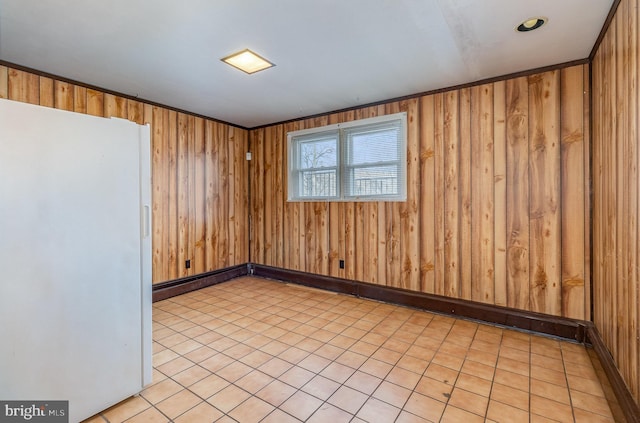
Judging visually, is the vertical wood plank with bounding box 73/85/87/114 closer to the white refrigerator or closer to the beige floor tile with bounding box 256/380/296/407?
the white refrigerator

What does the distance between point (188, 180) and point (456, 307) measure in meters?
3.77

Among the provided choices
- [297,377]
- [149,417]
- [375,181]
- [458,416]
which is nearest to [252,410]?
[297,377]

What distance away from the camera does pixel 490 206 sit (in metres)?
3.04

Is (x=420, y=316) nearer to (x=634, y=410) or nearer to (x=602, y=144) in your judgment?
(x=634, y=410)

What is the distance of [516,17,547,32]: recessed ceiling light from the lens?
2.06 meters

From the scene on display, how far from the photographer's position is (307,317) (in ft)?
10.6

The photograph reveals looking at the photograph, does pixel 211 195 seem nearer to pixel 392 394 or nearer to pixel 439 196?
pixel 439 196

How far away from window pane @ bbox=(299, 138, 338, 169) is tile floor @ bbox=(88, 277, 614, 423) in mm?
2057

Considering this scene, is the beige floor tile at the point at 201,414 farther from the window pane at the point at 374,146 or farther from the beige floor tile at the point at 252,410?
the window pane at the point at 374,146

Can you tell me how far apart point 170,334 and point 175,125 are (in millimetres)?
2668

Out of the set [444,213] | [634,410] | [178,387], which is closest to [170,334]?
[178,387]

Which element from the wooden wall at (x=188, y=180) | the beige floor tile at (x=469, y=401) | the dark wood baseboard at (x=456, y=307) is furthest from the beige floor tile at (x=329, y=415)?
→ the wooden wall at (x=188, y=180)

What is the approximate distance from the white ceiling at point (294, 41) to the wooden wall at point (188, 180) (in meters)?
0.25

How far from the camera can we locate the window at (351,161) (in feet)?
11.9
